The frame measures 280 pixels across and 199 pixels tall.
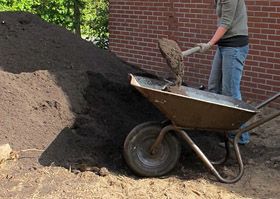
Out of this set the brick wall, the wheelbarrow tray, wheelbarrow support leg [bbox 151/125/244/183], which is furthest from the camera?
the brick wall

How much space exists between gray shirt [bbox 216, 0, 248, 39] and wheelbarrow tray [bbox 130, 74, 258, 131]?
861 mm

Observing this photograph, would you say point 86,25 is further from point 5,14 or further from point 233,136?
point 233,136

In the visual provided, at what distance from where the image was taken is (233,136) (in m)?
5.71

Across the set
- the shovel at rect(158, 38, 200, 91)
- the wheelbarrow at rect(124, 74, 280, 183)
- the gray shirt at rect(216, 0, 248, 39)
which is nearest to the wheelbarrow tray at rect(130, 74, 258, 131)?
the wheelbarrow at rect(124, 74, 280, 183)

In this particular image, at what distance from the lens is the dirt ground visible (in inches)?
195

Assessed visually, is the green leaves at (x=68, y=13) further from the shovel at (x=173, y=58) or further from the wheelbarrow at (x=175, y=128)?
the shovel at (x=173, y=58)

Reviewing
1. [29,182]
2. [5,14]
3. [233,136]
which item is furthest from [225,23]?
[5,14]

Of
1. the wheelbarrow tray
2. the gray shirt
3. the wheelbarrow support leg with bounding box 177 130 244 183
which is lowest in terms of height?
the wheelbarrow support leg with bounding box 177 130 244 183

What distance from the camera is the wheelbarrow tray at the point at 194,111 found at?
16.1ft

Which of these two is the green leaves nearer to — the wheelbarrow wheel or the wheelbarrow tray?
the wheelbarrow wheel

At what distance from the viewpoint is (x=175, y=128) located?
5148 mm

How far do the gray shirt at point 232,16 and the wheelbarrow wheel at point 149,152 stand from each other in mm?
1224

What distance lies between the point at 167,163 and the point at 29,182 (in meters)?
1.24

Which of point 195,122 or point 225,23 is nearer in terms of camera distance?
point 195,122
